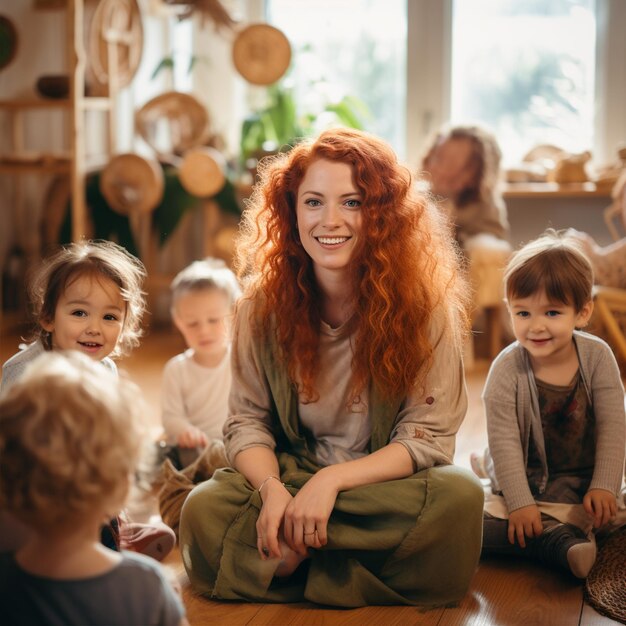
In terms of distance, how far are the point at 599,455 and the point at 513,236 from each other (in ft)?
10.1

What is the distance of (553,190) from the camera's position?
470cm

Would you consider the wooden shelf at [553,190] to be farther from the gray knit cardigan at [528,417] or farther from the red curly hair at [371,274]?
the red curly hair at [371,274]

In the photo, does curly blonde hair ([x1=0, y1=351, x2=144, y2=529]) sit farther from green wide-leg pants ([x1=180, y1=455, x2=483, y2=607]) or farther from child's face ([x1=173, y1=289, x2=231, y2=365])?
child's face ([x1=173, y1=289, x2=231, y2=365])

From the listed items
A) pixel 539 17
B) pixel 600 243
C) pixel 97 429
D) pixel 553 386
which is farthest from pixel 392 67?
pixel 97 429

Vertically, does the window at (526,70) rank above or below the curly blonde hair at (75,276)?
above

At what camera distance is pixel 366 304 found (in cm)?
206

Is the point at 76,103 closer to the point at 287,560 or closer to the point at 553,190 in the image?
the point at 553,190

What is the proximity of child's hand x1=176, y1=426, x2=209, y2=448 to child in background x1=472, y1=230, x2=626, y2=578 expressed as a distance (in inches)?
30.3

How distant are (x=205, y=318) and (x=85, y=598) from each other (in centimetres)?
156

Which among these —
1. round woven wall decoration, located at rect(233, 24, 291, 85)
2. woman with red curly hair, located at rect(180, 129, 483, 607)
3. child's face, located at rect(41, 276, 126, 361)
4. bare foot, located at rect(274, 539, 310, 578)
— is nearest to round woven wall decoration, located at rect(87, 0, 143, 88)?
round woven wall decoration, located at rect(233, 24, 291, 85)

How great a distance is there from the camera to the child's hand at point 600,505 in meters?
2.13

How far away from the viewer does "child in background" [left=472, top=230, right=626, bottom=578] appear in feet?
7.11

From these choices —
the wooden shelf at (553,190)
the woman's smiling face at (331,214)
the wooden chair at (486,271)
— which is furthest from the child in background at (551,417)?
the wooden shelf at (553,190)

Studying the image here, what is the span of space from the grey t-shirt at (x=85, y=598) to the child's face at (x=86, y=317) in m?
0.79
